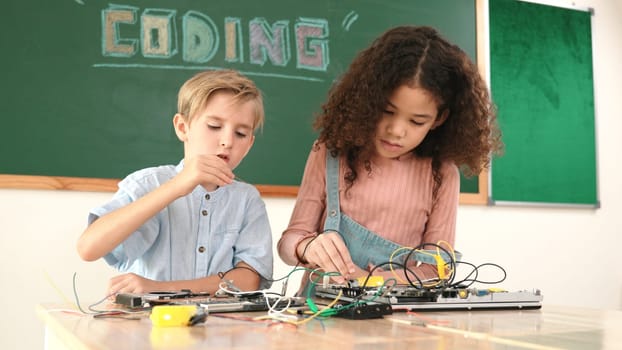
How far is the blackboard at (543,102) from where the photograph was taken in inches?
131

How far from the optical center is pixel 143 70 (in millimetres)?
2562

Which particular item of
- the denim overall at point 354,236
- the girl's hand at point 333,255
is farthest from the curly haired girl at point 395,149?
the girl's hand at point 333,255

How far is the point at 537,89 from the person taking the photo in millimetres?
3424

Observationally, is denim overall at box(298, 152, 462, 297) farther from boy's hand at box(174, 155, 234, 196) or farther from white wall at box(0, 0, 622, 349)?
white wall at box(0, 0, 622, 349)

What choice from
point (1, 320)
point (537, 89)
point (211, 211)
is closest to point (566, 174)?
point (537, 89)

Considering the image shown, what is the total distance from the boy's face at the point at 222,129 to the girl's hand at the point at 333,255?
1.18ft

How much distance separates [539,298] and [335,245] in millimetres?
411

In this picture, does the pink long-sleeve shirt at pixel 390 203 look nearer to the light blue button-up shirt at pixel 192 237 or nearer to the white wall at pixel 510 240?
the light blue button-up shirt at pixel 192 237

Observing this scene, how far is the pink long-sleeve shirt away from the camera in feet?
5.29

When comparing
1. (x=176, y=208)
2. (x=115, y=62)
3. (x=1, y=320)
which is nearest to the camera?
(x=176, y=208)

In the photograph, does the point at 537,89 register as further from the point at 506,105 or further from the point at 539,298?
the point at 539,298

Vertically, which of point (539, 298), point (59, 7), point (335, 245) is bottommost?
point (539, 298)

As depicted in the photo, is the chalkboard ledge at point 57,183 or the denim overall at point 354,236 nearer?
the denim overall at point 354,236

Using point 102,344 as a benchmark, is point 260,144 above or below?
above
